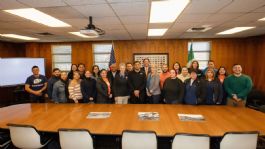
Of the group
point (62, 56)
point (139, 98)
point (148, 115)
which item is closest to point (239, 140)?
point (148, 115)

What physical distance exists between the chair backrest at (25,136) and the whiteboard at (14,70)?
5.26 m

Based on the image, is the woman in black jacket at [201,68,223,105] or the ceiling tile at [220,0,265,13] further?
the woman in black jacket at [201,68,223,105]

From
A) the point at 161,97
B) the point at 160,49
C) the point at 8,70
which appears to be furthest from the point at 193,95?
the point at 8,70

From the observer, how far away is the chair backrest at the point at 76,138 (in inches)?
86.7

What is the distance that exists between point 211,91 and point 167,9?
193 cm

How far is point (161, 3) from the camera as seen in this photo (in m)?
2.92

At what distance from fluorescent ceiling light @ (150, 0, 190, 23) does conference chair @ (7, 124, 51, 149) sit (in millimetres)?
2571

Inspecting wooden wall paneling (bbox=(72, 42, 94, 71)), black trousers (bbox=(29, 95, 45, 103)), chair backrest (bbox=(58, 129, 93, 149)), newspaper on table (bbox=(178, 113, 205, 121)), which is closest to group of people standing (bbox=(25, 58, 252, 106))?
black trousers (bbox=(29, 95, 45, 103))

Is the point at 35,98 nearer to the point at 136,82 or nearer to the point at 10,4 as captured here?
the point at 136,82

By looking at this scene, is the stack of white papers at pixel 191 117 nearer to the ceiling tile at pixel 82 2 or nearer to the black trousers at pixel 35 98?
the ceiling tile at pixel 82 2

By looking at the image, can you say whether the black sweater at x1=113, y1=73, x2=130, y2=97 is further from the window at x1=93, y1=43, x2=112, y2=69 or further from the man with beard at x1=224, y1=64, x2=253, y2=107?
the window at x1=93, y1=43, x2=112, y2=69

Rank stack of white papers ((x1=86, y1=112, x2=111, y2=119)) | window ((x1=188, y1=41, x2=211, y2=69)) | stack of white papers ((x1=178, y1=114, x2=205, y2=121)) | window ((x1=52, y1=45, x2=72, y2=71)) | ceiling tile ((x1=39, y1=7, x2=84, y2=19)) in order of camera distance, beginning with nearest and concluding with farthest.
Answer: stack of white papers ((x1=178, y1=114, x2=205, y2=121)) → stack of white papers ((x1=86, y1=112, x2=111, y2=119)) → ceiling tile ((x1=39, y1=7, x2=84, y2=19)) → window ((x1=188, y1=41, x2=211, y2=69)) → window ((x1=52, y1=45, x2=72, y2=71))

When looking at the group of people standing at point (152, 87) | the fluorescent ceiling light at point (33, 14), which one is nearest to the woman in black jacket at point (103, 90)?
the group of people standing at point (152, 87)

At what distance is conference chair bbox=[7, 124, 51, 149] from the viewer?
238cm
